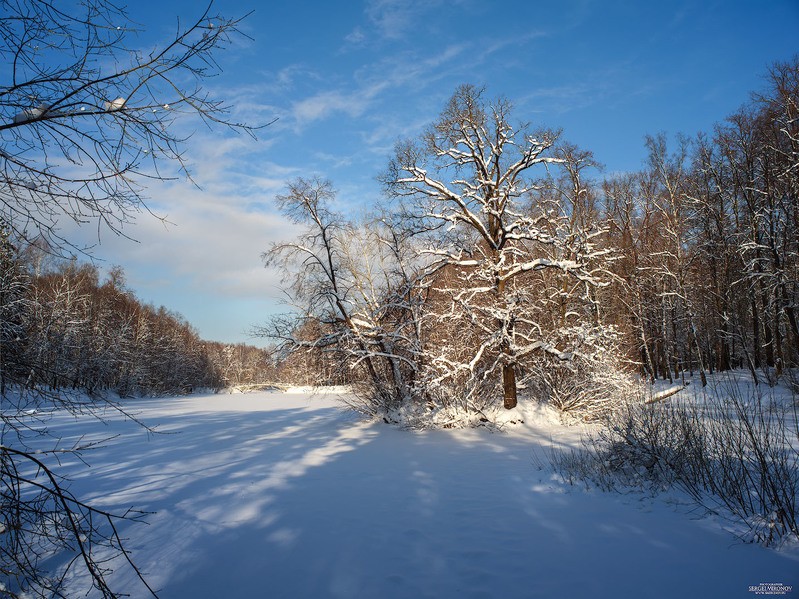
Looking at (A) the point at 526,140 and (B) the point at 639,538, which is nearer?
(B) the point at 639,538

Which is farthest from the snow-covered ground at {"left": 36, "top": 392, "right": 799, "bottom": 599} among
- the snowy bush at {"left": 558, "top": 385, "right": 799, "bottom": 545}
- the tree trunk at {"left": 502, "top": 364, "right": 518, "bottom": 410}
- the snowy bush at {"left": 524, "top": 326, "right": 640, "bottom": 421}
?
the snowy bush at {"left": 524, "top": 326, "right": 640, "bottom": 421}

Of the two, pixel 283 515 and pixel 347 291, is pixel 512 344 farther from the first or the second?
pixel 283 515

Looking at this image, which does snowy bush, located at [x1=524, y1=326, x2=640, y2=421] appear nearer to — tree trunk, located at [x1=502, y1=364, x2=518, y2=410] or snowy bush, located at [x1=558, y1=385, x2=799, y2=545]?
tree trunk, located at [x1=502, y1=364, x2=518, y2=410]

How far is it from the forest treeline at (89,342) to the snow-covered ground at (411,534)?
4.24ft

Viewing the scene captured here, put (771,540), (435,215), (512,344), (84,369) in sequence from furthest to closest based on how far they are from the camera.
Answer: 1. (435,215)
2. (512,344)
3. (771,540)
4. (84,369)

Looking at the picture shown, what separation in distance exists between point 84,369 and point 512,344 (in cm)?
1032

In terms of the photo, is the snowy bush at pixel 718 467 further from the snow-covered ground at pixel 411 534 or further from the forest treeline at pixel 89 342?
the forest treeline at pixel 89 342

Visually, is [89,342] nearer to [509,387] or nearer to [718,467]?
[718,467]

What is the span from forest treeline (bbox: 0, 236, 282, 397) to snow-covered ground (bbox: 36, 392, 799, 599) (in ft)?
4.24

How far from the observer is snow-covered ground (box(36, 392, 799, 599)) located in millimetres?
3811

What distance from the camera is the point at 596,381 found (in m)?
12.4

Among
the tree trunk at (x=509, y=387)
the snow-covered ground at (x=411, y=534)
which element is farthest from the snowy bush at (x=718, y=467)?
the tree trunk at (x=509, y=387)

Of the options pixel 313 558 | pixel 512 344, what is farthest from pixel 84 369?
pixel 512 344

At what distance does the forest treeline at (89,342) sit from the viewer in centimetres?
310
